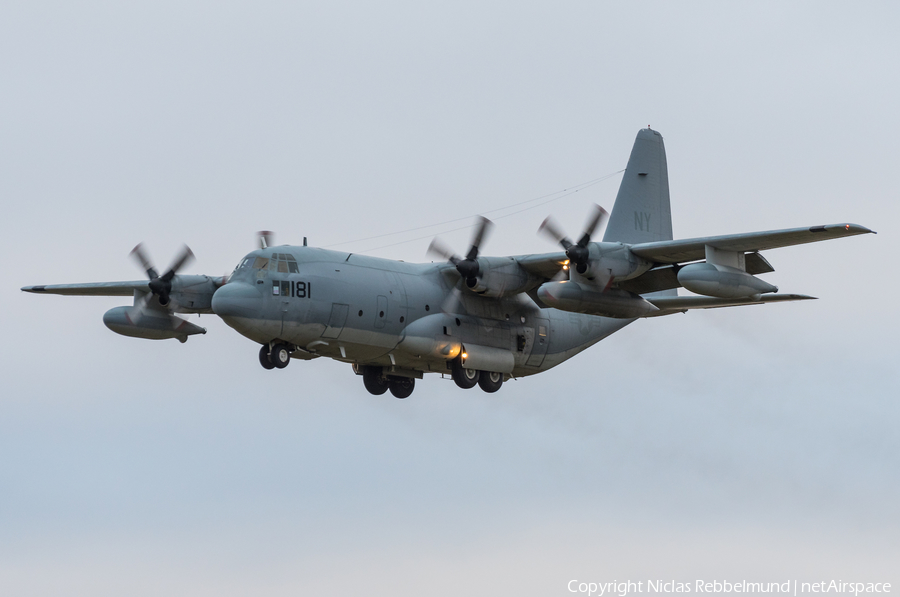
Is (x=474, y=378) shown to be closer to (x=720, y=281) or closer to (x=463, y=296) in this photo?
(x=463, y=296)

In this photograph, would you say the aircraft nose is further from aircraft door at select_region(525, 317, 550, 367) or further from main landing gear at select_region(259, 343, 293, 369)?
aircraft door at select_region(525, 317, 550, 367)

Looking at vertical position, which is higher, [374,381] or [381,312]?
[381,312]

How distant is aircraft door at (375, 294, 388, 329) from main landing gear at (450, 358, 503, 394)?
2.22 metres

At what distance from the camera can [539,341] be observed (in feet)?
99.4

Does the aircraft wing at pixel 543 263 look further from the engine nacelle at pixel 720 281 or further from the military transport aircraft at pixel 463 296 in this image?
the engine nacelle at pixel 720 281

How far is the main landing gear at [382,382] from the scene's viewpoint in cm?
3003

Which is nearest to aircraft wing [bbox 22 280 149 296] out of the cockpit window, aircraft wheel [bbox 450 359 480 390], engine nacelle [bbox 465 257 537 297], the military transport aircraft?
the military transport aircraft

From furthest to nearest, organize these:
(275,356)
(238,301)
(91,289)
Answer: (91,289) → (275,356) → (238,301)

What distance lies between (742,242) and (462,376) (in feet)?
23.5

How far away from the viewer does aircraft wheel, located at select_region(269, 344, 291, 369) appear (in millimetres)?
26719

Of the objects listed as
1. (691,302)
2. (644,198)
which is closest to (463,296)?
(691,302)

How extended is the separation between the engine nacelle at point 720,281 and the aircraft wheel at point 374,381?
8.19 meters

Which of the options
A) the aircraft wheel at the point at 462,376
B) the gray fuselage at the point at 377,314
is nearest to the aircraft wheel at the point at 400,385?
the gray fuselage at the point at 377,314

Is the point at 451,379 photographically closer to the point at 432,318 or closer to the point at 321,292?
the point at 432,318
